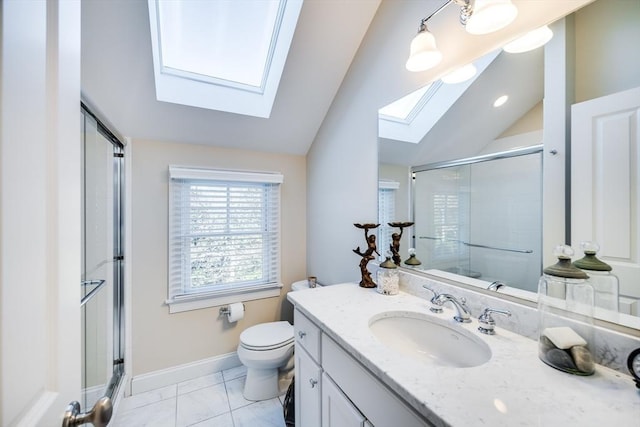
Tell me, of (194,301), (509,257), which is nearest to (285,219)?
(194,301)

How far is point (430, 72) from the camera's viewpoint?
4.54 feet

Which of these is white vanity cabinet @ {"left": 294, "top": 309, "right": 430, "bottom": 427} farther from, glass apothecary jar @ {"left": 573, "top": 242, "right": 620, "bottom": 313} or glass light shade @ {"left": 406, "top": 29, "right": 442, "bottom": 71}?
glass light shade @ {"left": 406, "top": 29, "right": 442, "bottom": 71}

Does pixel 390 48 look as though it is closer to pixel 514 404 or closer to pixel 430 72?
pixel 430 72

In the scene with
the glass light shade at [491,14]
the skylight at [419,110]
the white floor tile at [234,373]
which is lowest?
the white floor tile at [234,373]

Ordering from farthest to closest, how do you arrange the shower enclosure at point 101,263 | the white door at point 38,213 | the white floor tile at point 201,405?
1. the white floor tile at point 201,405
2. the shower enclosure at point 101,263
3. the white door at point 38,213

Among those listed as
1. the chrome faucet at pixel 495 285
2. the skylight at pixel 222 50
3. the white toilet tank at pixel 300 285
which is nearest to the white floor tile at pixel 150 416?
the white toilet tank at pixel 300 285

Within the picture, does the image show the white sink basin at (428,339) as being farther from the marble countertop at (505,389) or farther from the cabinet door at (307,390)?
the cabinet door at (307,390)

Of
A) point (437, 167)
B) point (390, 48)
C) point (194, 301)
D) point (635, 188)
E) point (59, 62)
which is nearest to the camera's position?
point (59, 62)

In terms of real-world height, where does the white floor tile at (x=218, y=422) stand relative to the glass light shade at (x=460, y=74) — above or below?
below

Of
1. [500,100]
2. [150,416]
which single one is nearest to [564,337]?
[500,100]

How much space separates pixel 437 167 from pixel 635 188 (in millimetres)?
701

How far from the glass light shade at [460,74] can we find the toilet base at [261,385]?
2.14 meters

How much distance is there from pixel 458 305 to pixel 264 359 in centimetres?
135

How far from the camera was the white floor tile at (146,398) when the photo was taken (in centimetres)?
185
